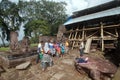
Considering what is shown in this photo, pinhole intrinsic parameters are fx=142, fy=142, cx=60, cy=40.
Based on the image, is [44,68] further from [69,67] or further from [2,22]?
[2,22]

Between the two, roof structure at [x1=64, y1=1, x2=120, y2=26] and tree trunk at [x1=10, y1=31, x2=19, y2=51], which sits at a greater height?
roof structure at [x1=64, y1=1, x2=120, y2=26]

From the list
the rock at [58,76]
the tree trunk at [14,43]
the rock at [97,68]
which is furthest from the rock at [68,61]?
the tree trunk at [14,43]

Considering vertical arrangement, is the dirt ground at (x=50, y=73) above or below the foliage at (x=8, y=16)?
below

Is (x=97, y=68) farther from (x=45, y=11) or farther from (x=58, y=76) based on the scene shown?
(x=45, y=11)

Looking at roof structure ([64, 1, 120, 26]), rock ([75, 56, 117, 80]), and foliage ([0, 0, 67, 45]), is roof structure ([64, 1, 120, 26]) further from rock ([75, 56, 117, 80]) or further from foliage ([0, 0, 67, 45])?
foliage ([0, 0, 67, 45])

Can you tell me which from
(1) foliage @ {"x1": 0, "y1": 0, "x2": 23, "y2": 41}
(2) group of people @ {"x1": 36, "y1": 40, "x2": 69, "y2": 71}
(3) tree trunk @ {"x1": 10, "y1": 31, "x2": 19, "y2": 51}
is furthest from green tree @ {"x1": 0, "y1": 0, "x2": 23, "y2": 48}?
(2) group of people @ {"x1": 36, "y1": 40, "x2": 69, "y2": 71}

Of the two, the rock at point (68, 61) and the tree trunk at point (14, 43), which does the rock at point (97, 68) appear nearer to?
the rock at point (68, 61)

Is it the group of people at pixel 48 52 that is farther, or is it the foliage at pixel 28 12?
the foliage at pixel 28 12

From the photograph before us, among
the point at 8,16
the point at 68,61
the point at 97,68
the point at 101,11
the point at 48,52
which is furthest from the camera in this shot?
the point at 8,16

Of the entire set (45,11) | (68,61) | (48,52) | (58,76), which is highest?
(45,11)

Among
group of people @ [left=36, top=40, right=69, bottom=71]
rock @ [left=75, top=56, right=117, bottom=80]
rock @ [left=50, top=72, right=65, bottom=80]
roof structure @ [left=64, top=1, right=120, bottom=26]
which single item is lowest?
rock @ [left=50, top=72, right=65, bottom=80]

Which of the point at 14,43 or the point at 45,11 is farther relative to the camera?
the point at 45,11

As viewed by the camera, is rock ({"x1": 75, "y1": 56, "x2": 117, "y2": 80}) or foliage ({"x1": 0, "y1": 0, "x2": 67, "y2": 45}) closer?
rock ({"x1": 75, "y1": 56, "x2": 117, "y2": 80})

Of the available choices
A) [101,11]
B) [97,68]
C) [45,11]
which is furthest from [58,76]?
[45,11]
